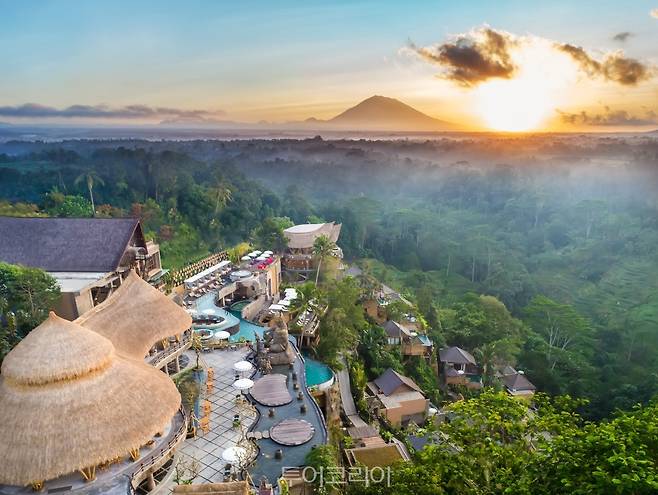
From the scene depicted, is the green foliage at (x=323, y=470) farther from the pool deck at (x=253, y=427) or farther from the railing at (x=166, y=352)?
the railing at (x=166, y=352)

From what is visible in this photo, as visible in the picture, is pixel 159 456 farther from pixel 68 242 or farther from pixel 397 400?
pixel 397 400

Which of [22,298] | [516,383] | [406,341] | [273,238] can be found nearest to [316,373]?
[406,341]

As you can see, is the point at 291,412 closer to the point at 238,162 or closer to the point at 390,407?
the point at 390,407

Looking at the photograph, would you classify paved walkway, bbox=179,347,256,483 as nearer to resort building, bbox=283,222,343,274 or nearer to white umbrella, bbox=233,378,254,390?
white umbrella, bbox=233,378,254,390

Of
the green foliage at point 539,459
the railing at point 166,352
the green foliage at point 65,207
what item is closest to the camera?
the green foliage at point 539,459

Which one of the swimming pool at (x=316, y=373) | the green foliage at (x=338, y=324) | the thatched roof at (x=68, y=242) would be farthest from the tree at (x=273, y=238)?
the swimming pool at (x=316, y=373)
